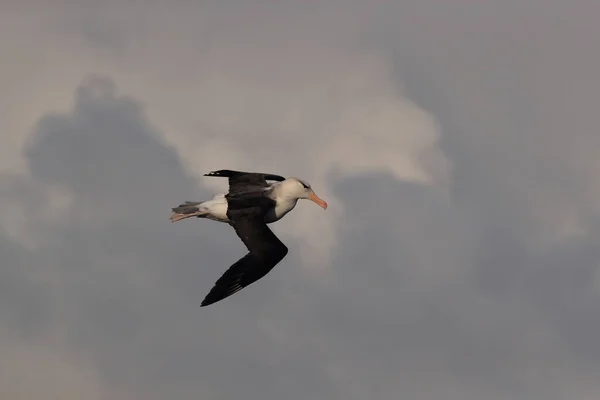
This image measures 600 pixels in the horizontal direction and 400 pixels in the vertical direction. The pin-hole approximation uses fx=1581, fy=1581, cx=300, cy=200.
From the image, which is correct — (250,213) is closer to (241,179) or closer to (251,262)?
(251,262)

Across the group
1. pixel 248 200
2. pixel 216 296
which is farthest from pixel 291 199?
pixel 216 296

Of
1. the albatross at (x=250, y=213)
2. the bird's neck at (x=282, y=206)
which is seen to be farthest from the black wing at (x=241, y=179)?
the bird's neck at (x=282, y=206)

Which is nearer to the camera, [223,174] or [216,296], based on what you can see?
[216,296]

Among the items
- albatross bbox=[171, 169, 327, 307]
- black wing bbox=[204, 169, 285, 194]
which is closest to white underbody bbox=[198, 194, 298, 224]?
albatross bbox=[171, 169, 327, 307]

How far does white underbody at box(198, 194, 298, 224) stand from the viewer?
130 feet

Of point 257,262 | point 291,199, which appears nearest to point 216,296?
point 257,262

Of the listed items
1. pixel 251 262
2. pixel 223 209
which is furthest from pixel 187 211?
pixel 251 262

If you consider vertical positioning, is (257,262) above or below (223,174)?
below

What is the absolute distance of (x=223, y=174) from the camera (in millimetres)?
40562

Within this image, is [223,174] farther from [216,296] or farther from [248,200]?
[216,296]

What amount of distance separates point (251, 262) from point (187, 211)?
2796 millimetres

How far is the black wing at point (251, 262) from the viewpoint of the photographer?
3794cm

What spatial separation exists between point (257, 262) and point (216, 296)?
1304 mm

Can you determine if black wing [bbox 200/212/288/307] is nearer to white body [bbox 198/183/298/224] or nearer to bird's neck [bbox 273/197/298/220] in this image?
white body [bbox 198/183/298/224]
